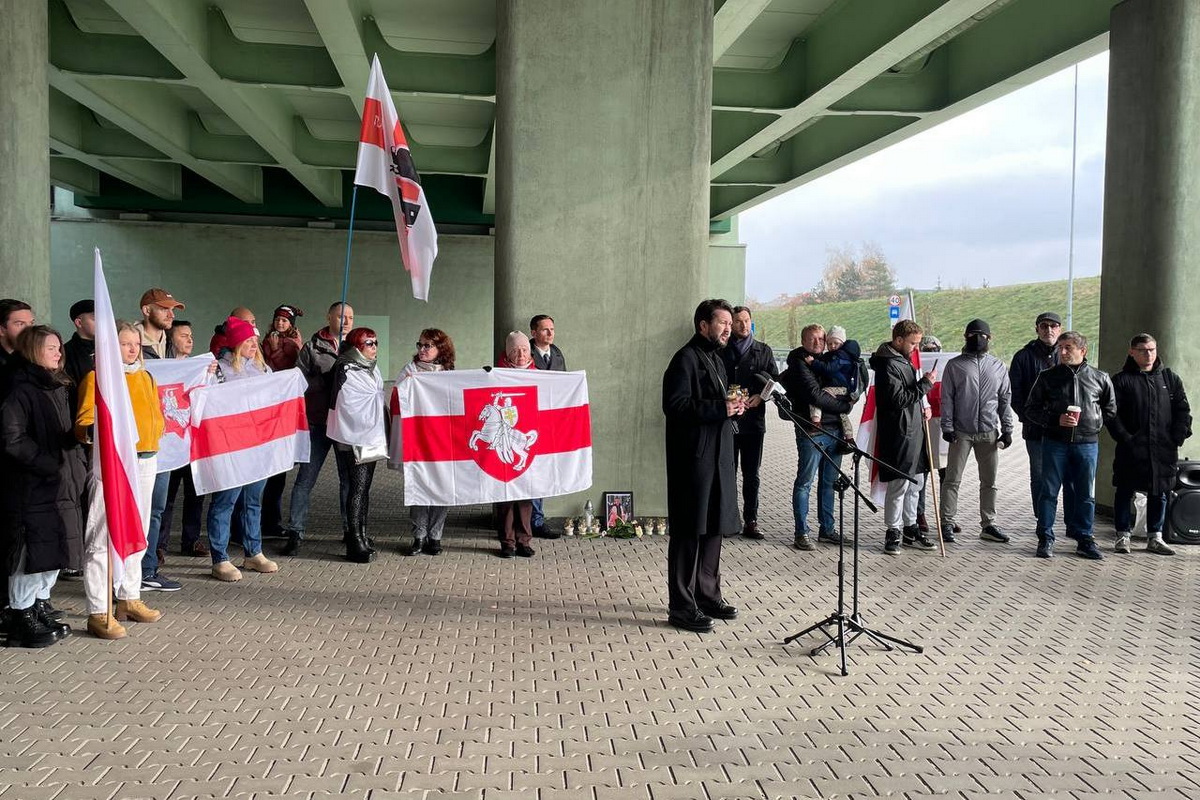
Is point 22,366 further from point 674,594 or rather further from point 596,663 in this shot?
point 674,594

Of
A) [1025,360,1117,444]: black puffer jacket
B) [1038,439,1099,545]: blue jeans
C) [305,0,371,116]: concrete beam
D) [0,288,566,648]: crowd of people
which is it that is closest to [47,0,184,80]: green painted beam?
[305,0,371,116]: concrete beam

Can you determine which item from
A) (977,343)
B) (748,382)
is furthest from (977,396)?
(748,382)

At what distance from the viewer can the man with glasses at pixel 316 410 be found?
836 centimetres

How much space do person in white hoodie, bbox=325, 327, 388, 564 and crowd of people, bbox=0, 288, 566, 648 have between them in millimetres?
12

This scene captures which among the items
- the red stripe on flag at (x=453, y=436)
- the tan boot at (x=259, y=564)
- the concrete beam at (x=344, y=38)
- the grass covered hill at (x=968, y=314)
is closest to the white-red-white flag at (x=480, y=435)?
the red stripe on flag at (x=453, y=436)

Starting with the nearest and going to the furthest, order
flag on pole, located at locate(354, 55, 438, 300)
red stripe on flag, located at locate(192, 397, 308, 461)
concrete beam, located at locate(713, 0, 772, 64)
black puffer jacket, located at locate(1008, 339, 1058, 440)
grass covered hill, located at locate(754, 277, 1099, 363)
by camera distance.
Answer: red stripe on flag, located at locate(192, 397, 308, 461) → flag on pole, located at locate(354, 55, 438, 300) → black puffer jacket, located at locate(1008, 339, 1058, 440) → concrete beam, located at locate(713, 0, 772, 64) → grass covered hill, located at locate(754, 277, 1099, 363)

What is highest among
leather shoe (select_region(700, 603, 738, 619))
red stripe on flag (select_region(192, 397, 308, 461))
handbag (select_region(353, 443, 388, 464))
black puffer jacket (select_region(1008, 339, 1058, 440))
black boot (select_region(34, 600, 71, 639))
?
black puffer jacket (select_region(1008, 339, 1058, 440))

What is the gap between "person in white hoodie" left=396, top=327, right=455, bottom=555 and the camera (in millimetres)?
8516

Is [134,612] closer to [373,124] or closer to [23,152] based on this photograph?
[373,124]

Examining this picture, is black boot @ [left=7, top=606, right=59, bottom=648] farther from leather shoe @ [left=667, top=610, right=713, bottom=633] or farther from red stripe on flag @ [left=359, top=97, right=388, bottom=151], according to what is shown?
red stripe on flag @ [left=359, top=97, right=388, bottom=151]

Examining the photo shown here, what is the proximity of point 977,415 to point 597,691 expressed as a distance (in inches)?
225

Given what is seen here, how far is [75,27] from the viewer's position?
13.1 metres

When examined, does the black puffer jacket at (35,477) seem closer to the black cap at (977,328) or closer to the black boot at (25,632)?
the black boot at (25,632)

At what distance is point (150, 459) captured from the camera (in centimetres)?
630
